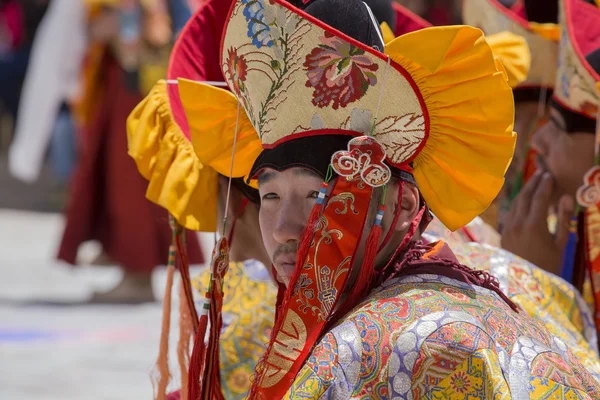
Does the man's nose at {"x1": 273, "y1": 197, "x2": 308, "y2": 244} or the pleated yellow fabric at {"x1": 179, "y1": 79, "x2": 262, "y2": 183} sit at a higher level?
the pleated yellow fabric at {"x1": 179, "y1": 79, "x2": 262, "y2": 183}

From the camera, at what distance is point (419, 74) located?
72.6 inches

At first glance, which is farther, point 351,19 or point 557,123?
point 557,123

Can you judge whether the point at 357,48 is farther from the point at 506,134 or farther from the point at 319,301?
the point at 319,301

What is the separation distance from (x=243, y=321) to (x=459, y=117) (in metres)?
1.20

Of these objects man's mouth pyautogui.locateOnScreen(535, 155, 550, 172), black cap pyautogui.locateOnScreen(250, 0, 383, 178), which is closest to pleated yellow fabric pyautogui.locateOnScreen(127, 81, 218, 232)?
black cap pyautogui.locateOnScreen(250, 0, 383, 178)

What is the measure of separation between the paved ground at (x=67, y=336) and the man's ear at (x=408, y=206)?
1739 millimetres

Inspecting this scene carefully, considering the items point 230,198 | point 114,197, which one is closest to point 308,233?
point 230,198

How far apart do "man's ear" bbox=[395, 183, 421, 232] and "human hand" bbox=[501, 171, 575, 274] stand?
1.19 m

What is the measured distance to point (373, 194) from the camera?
190 centimetres

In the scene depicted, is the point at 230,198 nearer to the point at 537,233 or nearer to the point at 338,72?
the point at 338,72

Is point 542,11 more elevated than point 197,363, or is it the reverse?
point 542,11

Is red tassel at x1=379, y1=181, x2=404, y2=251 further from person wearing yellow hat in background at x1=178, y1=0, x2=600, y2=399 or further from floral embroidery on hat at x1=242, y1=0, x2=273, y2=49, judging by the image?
floral embroidery on hat at x1=242, y1=0, x2=273, y2=49

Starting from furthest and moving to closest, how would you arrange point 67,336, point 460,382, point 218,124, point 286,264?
point 67,336
point 218,124
point 286,264
point 460,382

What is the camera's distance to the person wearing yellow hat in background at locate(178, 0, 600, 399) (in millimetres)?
1729
